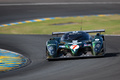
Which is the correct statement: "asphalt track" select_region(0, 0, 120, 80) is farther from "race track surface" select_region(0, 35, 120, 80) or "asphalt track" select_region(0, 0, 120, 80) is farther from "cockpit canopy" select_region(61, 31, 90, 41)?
"cockpit canopy" select_region(61, 31, 90, 41)

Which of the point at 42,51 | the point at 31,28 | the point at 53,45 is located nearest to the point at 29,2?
the point at 31,28

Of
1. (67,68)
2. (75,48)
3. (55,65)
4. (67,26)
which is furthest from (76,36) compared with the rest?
(67,26)

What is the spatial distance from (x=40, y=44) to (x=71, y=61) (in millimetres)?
5090

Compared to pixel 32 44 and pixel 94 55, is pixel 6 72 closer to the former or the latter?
pixel 94 55

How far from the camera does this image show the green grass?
80.5 feet

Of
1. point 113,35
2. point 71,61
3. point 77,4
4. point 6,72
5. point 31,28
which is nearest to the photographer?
point 6,72

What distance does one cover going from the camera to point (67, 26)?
25922 millimetres

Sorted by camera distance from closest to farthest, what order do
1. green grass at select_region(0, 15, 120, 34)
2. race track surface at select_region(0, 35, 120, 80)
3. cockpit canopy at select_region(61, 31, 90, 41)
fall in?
race track surface at select_region(0, 35, 120, 80) < cockpit canopy at select_region(61, 31, 90, 41) < green grass at select_region(0, 15, 120, 34)

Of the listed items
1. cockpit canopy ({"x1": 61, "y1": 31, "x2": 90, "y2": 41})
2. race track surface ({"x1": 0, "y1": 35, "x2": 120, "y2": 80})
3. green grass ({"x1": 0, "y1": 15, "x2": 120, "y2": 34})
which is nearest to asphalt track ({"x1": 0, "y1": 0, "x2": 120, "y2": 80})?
race track surface ({"x1": 0, "y1": 35, "x2": 120, "y2": 80})

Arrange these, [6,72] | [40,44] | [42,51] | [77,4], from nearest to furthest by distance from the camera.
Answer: [6,72]
[42,51]
[40,44]
[77,4]

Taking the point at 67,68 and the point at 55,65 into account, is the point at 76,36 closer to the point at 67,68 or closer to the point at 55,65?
the point at 55,65

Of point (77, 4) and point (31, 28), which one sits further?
point (77, 4)

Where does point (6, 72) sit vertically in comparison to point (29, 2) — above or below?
below

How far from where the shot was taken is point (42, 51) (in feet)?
57.5
